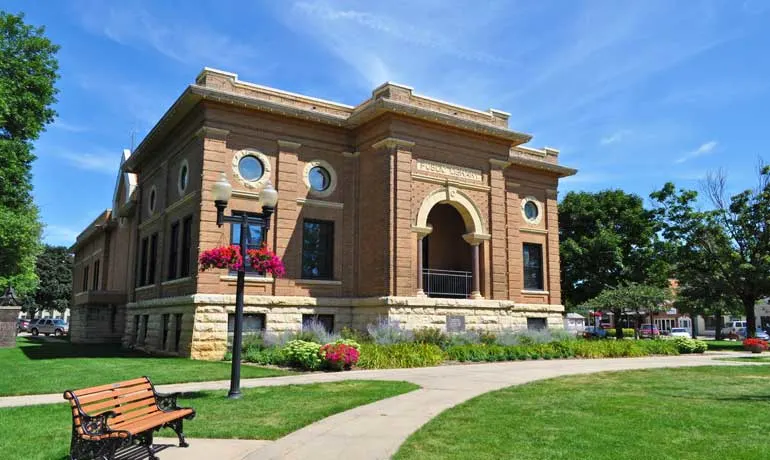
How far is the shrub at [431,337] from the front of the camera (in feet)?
66.2

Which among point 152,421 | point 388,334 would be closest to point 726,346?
point 388,334

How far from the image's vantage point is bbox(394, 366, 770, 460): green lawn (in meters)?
6.96

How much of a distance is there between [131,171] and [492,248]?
62.7 ft

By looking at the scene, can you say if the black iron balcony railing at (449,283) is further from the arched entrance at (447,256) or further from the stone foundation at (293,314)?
the stone foundation at (293,314)

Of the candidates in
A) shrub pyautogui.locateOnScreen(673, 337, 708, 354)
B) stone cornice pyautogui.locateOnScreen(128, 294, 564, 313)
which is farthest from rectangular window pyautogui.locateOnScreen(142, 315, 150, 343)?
shrub pyautogui.locateOnScreen(673, 337, 708, 354)

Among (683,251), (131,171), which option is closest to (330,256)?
(131,171)

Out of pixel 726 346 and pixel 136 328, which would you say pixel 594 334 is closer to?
pixel 726 346

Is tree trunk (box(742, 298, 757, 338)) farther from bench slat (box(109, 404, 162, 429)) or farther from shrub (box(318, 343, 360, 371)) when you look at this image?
bench slat (box(109, 404, 162, 429))

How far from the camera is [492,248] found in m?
24.7

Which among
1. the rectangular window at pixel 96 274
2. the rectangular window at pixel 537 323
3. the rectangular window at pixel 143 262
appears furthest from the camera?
the rectangular window at pixel 96 274

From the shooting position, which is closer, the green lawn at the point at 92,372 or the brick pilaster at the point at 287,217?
the green lawn at the point at 92,372

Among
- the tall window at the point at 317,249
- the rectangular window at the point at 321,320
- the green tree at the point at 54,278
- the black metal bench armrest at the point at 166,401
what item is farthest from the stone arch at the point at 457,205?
the green tree at the point at 54,278

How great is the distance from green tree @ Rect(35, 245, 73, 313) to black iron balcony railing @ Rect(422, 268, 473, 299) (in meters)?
67.3

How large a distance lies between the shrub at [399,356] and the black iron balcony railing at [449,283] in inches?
268
